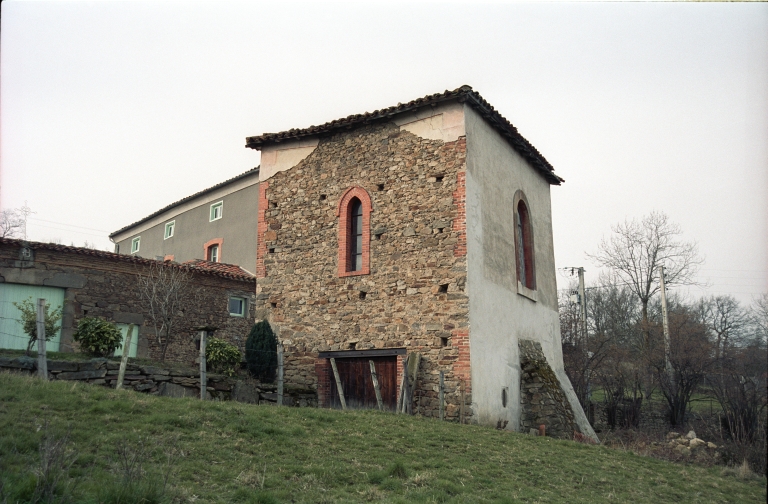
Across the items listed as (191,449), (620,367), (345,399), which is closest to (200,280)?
(345,399)

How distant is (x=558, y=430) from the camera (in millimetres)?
14242

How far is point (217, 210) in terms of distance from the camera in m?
28.5

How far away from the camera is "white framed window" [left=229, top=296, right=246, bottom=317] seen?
21830 millimetres

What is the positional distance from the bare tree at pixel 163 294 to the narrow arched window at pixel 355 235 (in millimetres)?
6494

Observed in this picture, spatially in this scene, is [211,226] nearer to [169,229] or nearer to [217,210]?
[217,210]

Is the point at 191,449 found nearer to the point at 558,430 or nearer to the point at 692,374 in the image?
the point at 558,430

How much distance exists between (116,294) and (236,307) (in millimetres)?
4443

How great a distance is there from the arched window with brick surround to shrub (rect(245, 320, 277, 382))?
675cm

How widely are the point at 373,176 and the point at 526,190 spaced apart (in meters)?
4.92

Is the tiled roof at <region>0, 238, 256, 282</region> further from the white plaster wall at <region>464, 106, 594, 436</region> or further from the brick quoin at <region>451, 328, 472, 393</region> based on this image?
the brick quoin at <region>451, 328, 472, 393</region>

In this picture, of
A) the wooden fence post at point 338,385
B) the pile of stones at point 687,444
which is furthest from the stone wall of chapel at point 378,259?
the pile of stones at point 687,444

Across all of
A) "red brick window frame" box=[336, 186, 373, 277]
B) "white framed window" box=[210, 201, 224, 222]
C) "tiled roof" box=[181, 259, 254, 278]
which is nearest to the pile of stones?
"red brick window frame" box=[336, 186, 373, 277]

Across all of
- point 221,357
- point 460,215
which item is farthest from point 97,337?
point 460,215

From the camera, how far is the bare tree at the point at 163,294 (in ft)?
61.3
